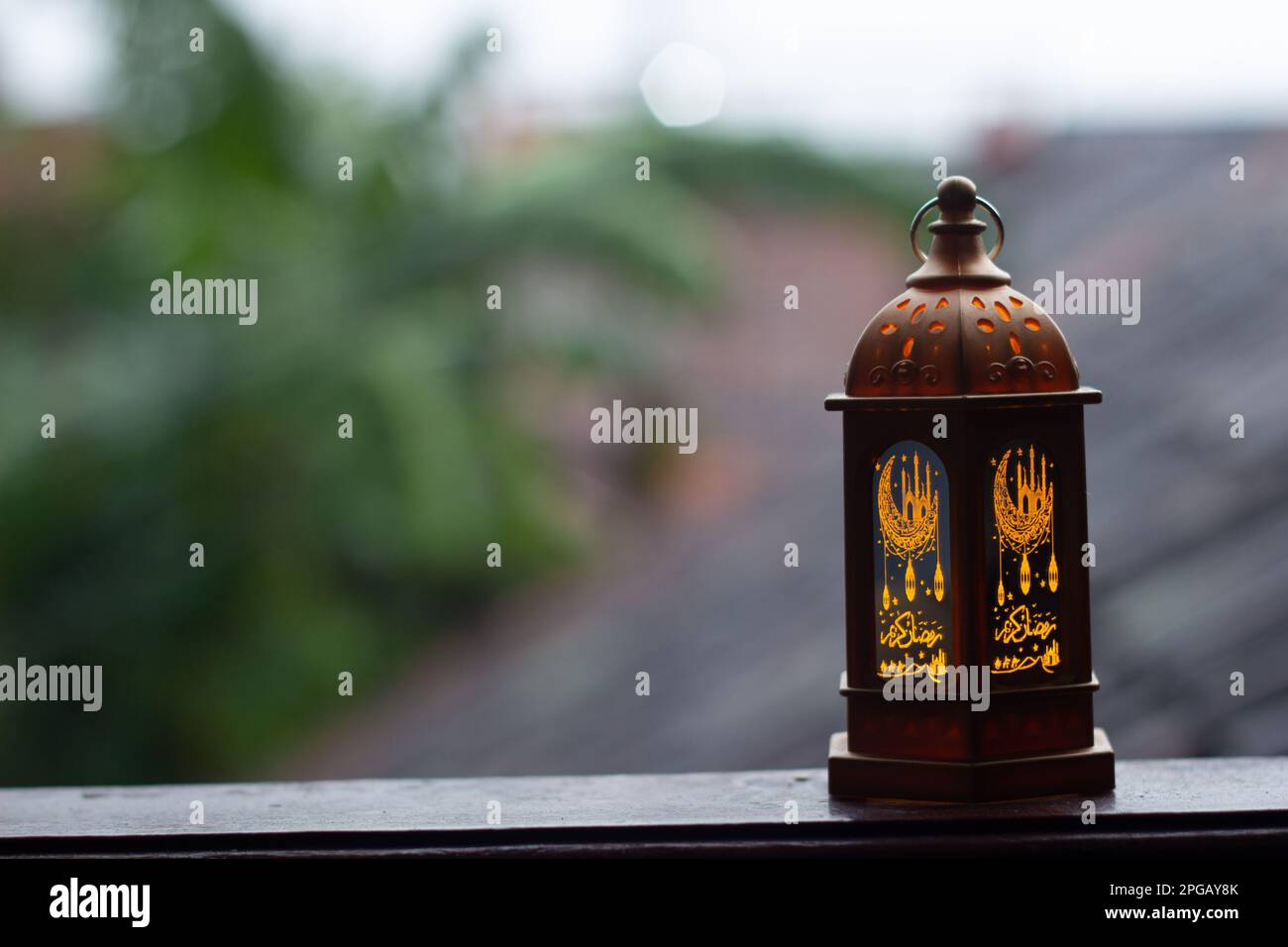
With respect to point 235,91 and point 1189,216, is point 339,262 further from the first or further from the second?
point 1189,216

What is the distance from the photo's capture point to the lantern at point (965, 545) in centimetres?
126

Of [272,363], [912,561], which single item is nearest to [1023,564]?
[912,561]

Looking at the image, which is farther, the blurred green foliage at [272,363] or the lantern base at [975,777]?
the blurred green foliage at [272,363]

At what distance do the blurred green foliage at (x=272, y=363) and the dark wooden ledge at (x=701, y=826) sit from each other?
9.72 ft

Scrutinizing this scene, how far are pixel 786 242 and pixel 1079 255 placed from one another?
203 cm

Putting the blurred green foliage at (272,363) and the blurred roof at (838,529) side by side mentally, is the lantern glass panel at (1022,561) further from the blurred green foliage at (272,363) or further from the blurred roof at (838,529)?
the blurred green foliage at (272,363)

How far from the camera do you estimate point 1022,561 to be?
4.24ft

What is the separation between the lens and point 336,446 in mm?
4492

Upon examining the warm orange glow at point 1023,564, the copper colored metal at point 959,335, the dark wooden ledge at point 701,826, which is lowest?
the dark wooden ledge at point 701,826

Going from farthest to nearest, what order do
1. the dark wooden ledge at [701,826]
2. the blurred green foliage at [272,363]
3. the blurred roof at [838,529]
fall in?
the blurred green foliage at [272,363] < the blurred roof at [838,529] < the dark wooden ledge at [701,826]

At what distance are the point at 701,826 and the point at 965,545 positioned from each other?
37 centimetres

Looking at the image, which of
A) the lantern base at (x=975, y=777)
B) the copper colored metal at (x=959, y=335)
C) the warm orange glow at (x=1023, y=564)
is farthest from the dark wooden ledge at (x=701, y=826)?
the copper colored metal at (x=959, y=335)

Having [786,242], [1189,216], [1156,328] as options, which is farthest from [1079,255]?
[786,242]

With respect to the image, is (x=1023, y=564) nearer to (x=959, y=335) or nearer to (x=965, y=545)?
(x=965, y=545)
